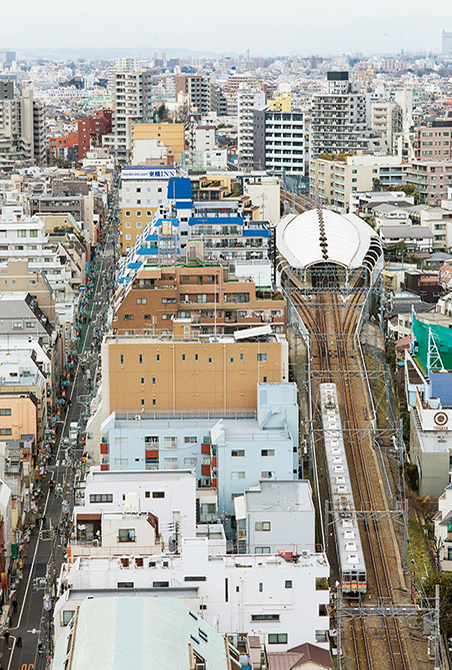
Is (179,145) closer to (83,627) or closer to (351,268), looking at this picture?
(351,268)

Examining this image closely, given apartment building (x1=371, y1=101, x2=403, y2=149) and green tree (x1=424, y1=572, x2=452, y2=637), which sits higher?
apartment building (x1=371, y1=101, x2=403, y2=149)

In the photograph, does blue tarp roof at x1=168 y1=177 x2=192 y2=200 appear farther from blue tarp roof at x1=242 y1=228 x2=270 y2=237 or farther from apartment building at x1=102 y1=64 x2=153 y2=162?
apartment building at x1=102 y1=64 x2=153 y2=162

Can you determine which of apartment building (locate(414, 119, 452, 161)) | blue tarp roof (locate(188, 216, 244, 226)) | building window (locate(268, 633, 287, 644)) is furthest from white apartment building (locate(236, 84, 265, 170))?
building window (locate(268, 633, 287, 644))

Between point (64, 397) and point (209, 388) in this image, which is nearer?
point (209, 388)

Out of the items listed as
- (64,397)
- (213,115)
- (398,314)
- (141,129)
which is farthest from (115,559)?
(213,115)

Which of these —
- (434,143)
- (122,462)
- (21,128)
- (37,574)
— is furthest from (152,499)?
(21,128)

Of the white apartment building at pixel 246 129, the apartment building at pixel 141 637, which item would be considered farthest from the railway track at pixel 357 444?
the white apartment building at pixel 246 129


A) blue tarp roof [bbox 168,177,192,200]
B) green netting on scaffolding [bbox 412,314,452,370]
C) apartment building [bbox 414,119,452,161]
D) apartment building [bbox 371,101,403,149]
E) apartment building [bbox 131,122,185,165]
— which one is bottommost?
green netting on scaffolding [bbox 412,314,452,370]

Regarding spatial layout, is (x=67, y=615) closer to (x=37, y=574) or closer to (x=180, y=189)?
(x=37, y=574)
